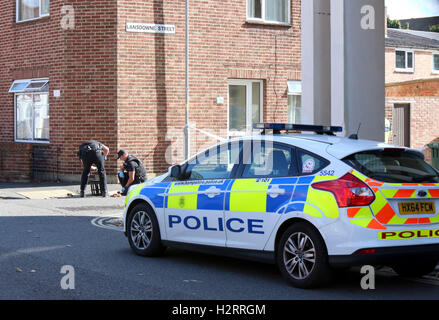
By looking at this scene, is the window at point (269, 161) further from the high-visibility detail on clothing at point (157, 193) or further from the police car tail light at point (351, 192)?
the high-visibility detail on clothing at point (157, 193)

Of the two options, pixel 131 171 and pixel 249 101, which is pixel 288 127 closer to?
pixel 131 171

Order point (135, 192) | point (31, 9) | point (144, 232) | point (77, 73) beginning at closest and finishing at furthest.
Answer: point (144, 232) → point (135, 192) → point (77, 73) → point (31, 9)

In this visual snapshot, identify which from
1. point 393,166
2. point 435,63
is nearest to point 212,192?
point 393,166

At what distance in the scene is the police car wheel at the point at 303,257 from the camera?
690cm

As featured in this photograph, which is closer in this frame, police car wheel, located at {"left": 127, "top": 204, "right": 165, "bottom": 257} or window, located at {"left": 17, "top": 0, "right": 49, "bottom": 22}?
police car wheel, located at {"left": 127, "top": 204, "right": 165, "bottom": 257}

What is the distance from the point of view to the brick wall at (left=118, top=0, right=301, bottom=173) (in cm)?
1930

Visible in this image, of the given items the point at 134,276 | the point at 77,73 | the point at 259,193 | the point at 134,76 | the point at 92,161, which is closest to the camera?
the point at 259,193

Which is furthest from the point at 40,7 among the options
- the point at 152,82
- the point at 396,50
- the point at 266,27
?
Answer: the point at 396,50

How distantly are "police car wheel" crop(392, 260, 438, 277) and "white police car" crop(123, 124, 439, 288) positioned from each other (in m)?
0.02

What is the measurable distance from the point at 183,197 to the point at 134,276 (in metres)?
1.18

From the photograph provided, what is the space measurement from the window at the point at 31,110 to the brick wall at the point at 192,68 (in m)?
2.77

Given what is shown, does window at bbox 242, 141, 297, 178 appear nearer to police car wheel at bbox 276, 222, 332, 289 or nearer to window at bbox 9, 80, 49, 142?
police car wheel at bbox 276, 222, 332, 289

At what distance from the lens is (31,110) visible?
69.8 feet

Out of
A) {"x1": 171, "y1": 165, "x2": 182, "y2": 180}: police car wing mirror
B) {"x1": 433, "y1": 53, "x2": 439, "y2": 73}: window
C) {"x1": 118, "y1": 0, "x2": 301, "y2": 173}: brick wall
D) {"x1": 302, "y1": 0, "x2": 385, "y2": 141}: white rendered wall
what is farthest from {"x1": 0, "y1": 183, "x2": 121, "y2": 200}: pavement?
{"x1": 433, "y1": 53, "x2": 439, "y2": 73}: window
